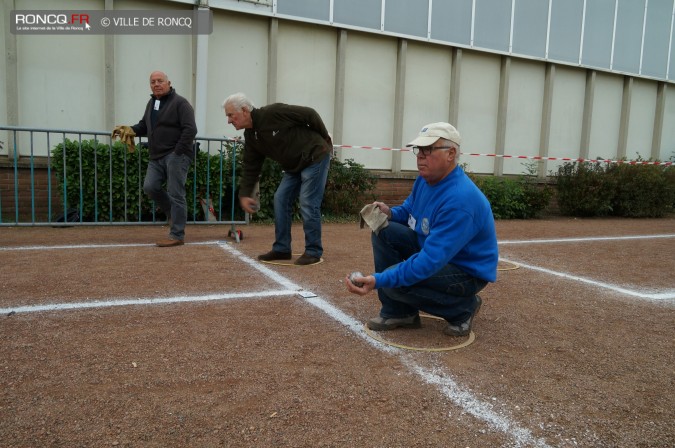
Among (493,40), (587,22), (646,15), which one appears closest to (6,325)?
(493,40)

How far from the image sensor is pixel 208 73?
10.7m

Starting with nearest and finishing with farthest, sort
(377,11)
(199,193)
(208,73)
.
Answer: (199,193) < (208,73) < (377,11)

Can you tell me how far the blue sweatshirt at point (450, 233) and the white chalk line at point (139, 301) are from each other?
1497 millimetres

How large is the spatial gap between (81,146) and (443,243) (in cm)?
643

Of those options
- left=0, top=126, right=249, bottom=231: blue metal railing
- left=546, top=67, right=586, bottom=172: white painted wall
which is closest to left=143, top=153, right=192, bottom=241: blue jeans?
left=0, top=126, right=249, bottom=231: blue metal railing

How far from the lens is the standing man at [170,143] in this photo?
21.5 ft

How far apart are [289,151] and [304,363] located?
9.87ft

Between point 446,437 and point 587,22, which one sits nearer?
point 446,437

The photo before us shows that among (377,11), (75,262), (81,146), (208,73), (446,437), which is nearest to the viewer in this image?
(446,437)

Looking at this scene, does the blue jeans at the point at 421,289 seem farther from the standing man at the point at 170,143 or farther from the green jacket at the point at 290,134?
the standing man at the point at 170,143

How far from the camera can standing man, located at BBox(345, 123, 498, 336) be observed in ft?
10.1

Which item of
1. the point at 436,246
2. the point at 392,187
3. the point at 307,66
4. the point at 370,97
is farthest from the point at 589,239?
the point at 307,66

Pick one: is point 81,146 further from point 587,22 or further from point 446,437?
point 587,22

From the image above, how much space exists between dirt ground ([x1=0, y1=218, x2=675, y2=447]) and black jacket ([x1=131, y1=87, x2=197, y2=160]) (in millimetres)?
1606
